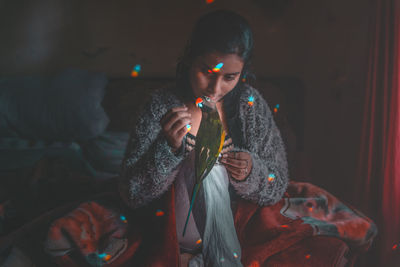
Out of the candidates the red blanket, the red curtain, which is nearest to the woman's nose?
the red blanket

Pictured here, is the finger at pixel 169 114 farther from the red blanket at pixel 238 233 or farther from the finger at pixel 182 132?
the red blanket at pixel 238 233

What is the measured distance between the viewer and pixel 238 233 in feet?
1.75

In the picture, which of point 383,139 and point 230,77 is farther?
point 383,139

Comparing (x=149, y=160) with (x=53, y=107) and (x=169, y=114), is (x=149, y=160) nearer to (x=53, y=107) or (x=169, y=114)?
(x=169, y=114)

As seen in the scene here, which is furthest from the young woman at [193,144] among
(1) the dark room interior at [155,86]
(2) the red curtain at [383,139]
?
(2) the red curtain at [383,139]

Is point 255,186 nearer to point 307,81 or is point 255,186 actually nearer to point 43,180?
point 307,81

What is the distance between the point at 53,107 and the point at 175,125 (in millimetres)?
431

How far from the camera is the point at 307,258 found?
→ 536 millimetres

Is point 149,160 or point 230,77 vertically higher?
point 230,77

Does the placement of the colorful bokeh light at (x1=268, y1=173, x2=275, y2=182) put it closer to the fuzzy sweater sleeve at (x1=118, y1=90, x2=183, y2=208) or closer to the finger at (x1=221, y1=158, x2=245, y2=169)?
the finger at (x1=221, y1=158, x2=245, y2=169)

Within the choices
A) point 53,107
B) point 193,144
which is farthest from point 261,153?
point 53,107

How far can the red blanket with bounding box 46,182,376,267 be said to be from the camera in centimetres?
51

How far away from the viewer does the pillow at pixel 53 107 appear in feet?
2.24

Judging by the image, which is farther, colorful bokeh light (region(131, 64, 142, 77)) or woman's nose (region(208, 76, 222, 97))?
colorful bokeh light (region(131, 64, 142, 77))
